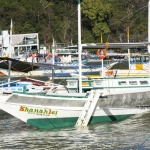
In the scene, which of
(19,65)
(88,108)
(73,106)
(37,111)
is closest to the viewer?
(37,111)

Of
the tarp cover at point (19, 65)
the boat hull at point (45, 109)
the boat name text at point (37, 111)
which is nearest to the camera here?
the boat hull at point (45, 109)

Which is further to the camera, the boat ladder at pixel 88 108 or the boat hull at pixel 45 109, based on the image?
the boat ladder at pixel 88 108

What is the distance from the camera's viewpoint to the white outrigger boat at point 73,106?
101 ft

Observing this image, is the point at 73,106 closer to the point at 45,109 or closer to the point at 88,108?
the point at 88,108

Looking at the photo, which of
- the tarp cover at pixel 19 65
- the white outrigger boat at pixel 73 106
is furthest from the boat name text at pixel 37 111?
the tarp cover at pixel 19 65

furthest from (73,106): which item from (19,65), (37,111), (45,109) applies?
(19,65)

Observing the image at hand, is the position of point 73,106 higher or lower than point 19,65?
lower

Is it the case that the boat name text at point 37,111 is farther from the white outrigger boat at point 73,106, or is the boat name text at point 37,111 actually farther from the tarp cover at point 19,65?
the tarp cover at point 19,65

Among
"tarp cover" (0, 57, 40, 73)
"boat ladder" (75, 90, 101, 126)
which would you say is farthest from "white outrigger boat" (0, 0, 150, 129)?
"tarp cover" (0, 57, 40, 73)

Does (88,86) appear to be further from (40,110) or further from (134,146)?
(134,146)

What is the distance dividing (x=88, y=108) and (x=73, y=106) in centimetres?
78

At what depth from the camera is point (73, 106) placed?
104ft

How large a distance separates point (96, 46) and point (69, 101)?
25.8 ft

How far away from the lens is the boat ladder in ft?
104
